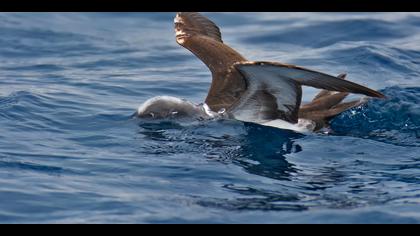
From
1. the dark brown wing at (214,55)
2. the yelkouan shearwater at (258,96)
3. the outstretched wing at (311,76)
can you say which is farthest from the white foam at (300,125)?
the outstretched wing at (311,76)

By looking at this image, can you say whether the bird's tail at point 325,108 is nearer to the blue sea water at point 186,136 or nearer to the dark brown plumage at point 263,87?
the dark brown plumage at point 263,87

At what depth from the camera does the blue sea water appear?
6.46 meters

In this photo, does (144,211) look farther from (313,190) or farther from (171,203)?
(313,190)

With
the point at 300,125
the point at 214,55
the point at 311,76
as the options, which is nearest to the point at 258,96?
the point at 300,125

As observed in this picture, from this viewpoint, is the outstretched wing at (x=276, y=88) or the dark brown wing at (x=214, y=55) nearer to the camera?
Answer: the outstretched wing at (x=276, y=88)

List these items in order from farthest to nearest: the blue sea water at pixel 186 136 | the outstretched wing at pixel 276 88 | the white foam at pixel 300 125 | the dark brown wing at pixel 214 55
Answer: the dark brown wing at pixel 214 55 < the white foam at pixel 300 125 < the outstretched wing at pixel 276 88 < the blue sea water at pixel 186 136

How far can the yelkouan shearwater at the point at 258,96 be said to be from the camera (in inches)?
309

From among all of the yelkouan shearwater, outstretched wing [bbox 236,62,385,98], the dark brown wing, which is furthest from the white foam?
outstretched wing [bbox 236,62,385,98]

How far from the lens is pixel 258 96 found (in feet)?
28.5

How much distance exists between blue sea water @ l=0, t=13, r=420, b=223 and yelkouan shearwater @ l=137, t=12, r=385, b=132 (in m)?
0.16

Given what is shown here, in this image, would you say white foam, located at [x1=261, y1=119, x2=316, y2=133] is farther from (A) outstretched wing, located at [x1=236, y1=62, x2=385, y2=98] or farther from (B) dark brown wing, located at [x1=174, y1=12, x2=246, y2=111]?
(A) outstretched wing, located at [x1=236, y1=62, x2=385, y2=98]

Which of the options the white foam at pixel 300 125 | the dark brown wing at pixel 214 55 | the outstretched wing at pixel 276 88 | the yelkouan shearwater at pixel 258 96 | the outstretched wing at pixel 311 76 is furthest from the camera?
the dark brown wing at pixel 214 55
